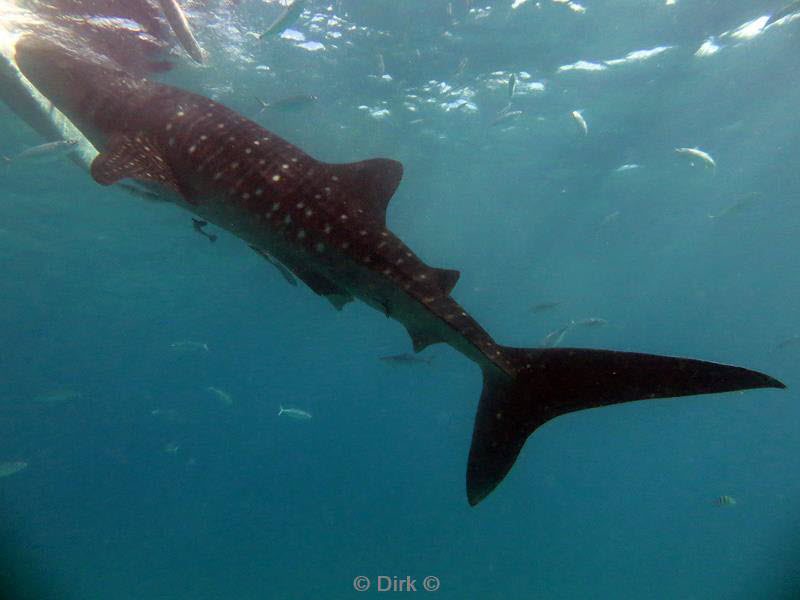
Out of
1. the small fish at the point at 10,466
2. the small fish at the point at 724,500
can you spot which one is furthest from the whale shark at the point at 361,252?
the small fish at the point at 724,500

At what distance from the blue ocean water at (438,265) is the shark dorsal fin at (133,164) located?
937 centimetres

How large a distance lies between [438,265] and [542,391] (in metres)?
37.3

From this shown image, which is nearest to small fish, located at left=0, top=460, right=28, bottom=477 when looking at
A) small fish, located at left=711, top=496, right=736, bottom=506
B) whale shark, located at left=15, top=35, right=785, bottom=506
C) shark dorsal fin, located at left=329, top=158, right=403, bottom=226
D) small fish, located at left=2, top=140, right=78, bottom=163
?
small fish, located at left=2, top=140, right=78, bottom=163

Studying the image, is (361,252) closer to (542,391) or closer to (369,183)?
(369,183)

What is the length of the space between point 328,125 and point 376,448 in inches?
5110

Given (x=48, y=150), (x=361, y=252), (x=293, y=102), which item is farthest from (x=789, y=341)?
(x=48, y=150)

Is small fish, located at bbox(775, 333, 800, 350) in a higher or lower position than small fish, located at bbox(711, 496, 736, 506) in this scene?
higher

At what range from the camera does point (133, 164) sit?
13.5 ft

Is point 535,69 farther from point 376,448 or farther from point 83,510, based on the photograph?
point 376,448

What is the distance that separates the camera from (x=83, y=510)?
89.5 meters

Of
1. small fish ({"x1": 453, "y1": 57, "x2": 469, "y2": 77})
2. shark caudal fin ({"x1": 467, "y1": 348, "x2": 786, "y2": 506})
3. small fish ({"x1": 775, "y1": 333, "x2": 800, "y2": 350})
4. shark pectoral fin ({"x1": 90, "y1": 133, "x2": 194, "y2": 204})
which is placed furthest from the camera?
small fish ({"x1": 775, "y1": 333, "x2": 800, "y2": 350})

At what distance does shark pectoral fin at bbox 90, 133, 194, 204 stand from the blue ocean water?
9.38 m

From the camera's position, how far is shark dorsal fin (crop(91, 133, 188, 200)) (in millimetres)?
3965

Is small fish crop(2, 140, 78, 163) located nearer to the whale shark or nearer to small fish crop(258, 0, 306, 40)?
small fish crop(258, 0, 306, 40)
